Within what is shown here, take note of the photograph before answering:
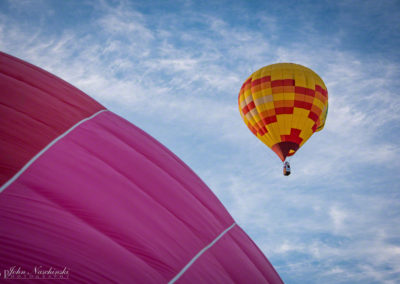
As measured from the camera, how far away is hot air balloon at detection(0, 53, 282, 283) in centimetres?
266

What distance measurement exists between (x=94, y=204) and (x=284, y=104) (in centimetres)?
1310

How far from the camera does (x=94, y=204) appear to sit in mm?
3166

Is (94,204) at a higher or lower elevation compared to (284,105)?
lower

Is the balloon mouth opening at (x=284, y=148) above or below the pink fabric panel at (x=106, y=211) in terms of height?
above

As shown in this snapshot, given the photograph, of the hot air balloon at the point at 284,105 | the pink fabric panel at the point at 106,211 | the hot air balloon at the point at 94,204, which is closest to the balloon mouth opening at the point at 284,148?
the hot air balloon at the point at 284,105

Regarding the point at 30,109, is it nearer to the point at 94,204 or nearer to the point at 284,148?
the point at 94,204

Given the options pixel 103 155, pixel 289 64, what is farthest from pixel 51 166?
pixel 289 64

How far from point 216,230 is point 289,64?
13.7m

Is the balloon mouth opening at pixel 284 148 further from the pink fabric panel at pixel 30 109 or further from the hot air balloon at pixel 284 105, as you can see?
the pink fabric panel at pixel 30 109

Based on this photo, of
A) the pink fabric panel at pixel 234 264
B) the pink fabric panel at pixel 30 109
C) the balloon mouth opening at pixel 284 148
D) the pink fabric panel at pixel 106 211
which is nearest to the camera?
the pink fabric panel at pixel 106 211

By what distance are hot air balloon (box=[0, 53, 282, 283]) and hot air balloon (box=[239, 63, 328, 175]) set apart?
11.5 meters

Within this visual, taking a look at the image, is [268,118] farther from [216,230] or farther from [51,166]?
[51,166]

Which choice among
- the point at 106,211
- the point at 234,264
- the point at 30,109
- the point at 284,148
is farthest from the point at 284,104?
the point at 106,211

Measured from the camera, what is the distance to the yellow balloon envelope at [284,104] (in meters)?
15.5
